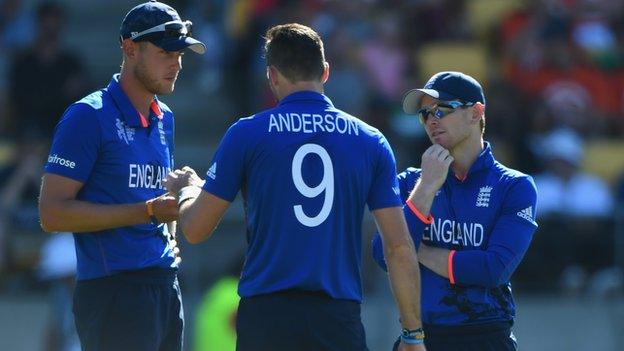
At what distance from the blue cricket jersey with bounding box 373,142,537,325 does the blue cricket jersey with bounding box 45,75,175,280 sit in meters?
1.17

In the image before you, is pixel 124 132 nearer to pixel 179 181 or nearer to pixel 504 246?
pixel 179 181

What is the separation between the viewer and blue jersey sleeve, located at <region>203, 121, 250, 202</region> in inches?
240

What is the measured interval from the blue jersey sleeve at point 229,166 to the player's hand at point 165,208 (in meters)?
0.40

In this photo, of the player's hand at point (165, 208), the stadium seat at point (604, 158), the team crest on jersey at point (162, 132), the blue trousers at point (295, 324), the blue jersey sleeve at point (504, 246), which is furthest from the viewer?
the stadium seat at point (604, 158)

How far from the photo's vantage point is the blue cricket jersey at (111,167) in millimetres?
6578

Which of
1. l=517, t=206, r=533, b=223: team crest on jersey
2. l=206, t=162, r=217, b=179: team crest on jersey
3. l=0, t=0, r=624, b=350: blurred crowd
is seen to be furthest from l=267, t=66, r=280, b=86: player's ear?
l=0, t=0, r=624, b=350: blurred crowd

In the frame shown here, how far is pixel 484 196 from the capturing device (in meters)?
6.82

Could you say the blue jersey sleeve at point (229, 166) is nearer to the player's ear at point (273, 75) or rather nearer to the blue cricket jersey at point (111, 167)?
the player's ear at point (273, 75)

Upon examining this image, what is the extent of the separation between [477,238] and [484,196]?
0.21 m

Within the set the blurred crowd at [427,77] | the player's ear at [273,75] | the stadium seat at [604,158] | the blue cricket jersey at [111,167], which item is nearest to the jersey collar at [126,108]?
the blue cricket jersey at [111,167]

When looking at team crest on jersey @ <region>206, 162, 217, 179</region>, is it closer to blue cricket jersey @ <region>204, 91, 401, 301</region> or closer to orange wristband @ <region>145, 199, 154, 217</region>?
blue cricket jersey @ <region>204, 91, 401, 301</region>

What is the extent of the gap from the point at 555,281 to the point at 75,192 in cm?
642

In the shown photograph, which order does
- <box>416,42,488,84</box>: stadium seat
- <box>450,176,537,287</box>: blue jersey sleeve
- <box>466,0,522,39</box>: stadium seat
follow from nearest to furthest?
1. <box>450,176,537,287</box>: blue jersey sleeve
2. <box>416,42,488,84</box>: stadium seat
3. <box>466,0,522,39</box>: stadium seat

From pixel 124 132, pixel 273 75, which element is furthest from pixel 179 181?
pixel 273 75
